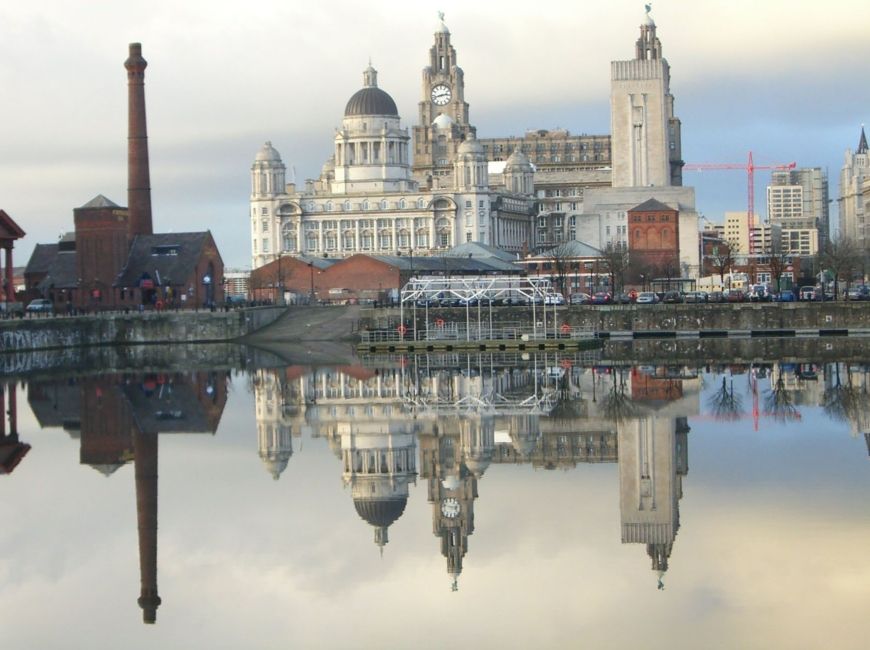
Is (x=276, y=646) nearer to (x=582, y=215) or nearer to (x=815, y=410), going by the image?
(x=815, y=410)

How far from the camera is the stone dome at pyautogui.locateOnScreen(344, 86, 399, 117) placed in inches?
6762

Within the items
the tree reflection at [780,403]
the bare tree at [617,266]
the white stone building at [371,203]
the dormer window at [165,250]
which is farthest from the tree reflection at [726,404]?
the white stone building at [371,203]

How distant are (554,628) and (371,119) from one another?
15270 centimetres

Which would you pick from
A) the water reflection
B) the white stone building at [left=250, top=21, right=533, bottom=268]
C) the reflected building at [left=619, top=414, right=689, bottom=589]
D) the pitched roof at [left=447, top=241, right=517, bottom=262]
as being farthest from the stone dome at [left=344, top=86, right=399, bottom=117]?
the reflected building at [left=619, top=414, right=689, bottom=589]

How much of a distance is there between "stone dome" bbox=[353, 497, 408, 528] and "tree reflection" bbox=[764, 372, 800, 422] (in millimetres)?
15247

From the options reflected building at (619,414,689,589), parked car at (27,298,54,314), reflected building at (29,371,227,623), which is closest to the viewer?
reflected building at (619,414,689,589)

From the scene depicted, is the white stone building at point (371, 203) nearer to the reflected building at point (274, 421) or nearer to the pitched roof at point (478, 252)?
the pitched roof at point (478, 252)

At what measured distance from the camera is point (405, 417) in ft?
151

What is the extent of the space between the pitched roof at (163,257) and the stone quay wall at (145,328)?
6.47m

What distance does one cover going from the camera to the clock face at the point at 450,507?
29.1m

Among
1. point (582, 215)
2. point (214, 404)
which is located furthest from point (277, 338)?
point (582, 215)

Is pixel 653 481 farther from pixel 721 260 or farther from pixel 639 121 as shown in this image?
pixel 639 121

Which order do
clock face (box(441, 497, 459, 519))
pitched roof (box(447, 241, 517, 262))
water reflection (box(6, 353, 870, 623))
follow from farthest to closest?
pitched roof (box(447, 241, 517, 262)) < water reflection (box(6, 353, 870, 623)) < clock face (box(441, 497, 459, 519))

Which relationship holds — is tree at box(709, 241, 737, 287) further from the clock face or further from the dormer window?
Result: the clock face
